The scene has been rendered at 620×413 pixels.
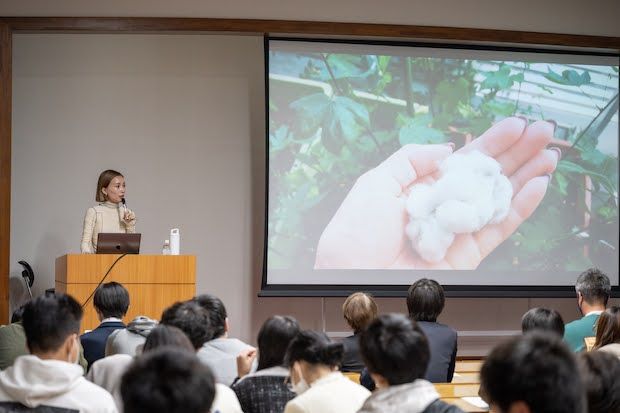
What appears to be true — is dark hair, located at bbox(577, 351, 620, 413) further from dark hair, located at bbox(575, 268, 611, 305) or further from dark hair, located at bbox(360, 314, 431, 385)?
dark hair, located at bbox(575, 268, 611, 305)

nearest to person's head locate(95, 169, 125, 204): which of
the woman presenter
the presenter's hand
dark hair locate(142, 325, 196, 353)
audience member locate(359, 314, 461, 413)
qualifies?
the woman presenter

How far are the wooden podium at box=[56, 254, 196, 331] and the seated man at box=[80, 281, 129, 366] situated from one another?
0.99 meters

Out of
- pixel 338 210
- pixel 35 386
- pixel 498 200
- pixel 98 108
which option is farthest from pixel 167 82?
pixel 35 386

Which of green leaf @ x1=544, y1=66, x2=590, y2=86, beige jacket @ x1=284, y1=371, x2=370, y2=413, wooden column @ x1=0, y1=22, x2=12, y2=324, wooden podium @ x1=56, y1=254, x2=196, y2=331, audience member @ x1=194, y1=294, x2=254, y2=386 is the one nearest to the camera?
beige jacket @ x1=284, y1=371, x2=370, y2=413

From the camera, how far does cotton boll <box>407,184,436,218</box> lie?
675 centimetres

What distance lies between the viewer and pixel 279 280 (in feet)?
21.7

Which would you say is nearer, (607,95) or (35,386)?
(35,386)

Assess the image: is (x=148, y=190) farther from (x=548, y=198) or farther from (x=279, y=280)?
(x=548, y=198)

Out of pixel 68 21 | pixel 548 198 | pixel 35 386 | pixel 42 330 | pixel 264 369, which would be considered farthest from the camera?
pixel 548 198

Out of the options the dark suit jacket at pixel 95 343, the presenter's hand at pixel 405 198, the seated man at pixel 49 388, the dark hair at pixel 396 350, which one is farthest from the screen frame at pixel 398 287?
the dark hair at pixel 396 350

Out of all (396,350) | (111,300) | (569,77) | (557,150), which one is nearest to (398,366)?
(396,350)

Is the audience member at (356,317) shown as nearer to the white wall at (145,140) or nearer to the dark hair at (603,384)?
the dark hair at (603,384)

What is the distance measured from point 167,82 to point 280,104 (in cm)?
117

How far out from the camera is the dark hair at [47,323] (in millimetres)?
2277
